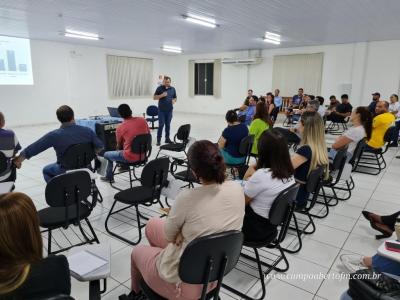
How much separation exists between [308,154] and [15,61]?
9380 millimetres

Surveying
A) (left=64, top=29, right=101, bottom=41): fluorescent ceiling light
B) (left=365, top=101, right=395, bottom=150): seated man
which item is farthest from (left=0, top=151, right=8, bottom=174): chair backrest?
(left=64, top=29, right=101, bottom=41): fluorescent ceiling light

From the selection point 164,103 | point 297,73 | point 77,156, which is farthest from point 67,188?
point 297,73

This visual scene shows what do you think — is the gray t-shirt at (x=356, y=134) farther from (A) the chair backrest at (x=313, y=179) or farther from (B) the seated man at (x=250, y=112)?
(B) the seated man at (x=250, y=112)

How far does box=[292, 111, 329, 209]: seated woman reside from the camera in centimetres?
268

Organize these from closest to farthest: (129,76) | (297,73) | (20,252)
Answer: (20,252) < (297,73) < (129,76)

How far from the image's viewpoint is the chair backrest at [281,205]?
→ 6.19ft

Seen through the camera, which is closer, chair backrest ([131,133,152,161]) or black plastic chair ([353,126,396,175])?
chair backrest ([131,133,152,161])

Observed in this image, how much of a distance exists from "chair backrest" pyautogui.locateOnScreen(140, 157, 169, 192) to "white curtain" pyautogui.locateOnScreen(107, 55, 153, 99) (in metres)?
9.81

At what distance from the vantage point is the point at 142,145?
12.1 ft

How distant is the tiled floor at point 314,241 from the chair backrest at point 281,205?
540 mm

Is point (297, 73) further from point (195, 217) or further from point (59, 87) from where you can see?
point (195, 217)

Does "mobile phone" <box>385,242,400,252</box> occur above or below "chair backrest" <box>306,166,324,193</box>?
below

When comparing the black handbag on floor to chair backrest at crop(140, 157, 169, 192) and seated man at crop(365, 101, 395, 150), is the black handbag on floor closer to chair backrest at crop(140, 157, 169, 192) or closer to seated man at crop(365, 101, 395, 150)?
chair backrest at crop(140, 157, 169, 192)

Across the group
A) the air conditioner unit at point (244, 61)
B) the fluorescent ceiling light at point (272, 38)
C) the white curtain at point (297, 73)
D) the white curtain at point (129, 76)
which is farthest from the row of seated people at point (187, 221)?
the white curtain at point (129, 76)
